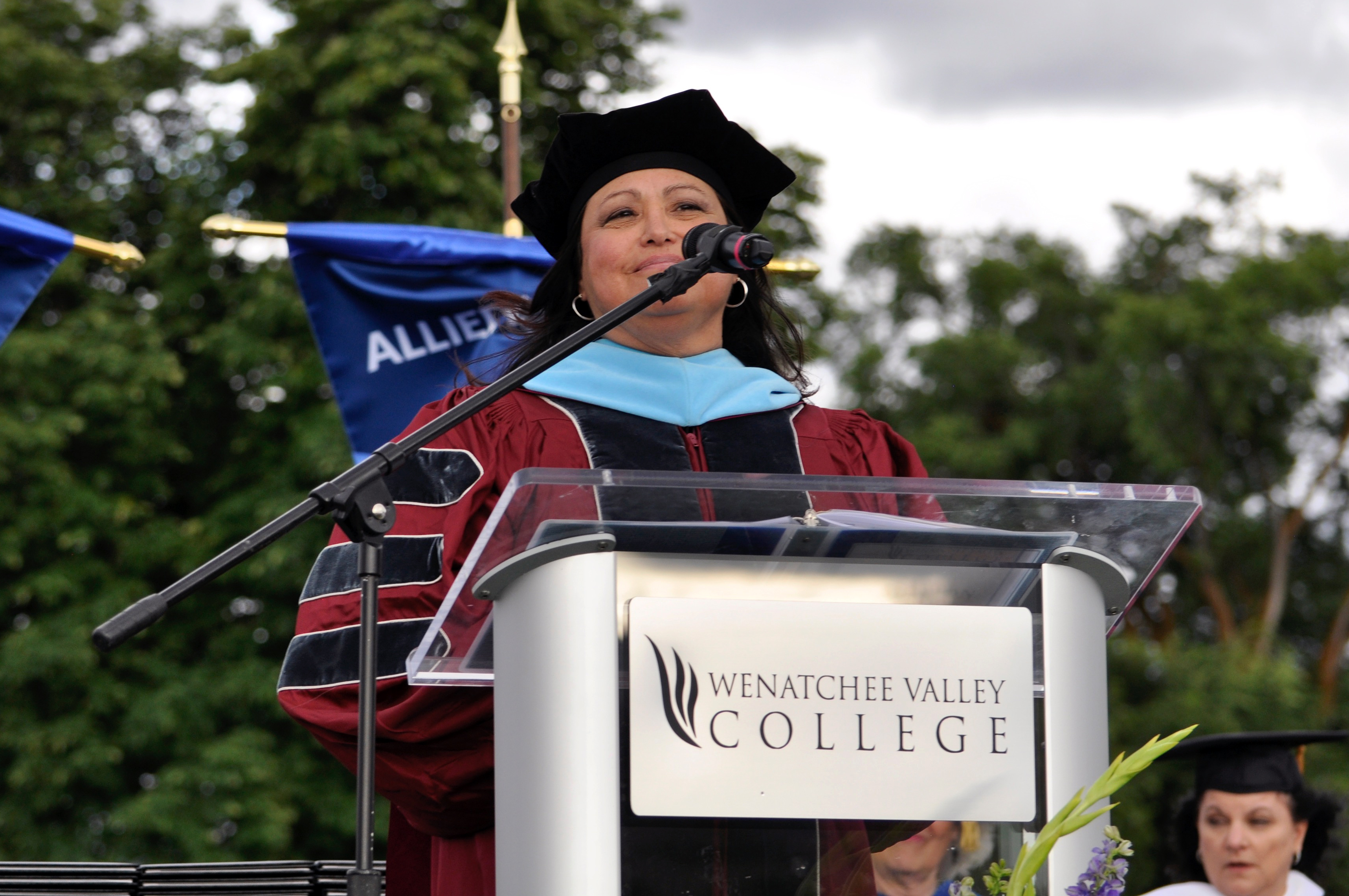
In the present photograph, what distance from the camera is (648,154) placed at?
2.90 m

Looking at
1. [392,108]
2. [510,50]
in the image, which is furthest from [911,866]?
[392,108]

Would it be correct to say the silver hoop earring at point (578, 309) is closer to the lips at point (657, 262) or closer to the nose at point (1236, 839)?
the lips at point (657, 262)

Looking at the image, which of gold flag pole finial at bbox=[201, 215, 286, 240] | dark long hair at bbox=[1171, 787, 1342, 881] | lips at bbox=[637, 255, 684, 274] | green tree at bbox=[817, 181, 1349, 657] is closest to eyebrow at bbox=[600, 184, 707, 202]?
lips at bbox=[637, 255, 684, 274]

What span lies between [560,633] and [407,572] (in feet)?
2.27

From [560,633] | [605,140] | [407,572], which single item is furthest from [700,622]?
[605,140]

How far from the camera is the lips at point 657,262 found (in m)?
2.69

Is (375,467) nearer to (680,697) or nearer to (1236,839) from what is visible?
(680,697)

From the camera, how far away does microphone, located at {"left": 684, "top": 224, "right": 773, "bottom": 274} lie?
2.02 meters

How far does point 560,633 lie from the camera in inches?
58.0

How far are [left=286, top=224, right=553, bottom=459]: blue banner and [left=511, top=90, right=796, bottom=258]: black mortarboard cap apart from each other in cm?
357

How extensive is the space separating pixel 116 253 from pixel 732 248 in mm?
3636

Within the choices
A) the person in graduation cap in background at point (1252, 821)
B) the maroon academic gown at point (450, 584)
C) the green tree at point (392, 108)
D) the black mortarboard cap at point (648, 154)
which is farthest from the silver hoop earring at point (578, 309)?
the green tree at point (392, 108)

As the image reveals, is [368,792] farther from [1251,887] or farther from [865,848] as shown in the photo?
[1251,887]

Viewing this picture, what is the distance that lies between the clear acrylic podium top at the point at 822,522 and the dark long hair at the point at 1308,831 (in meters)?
3.84
